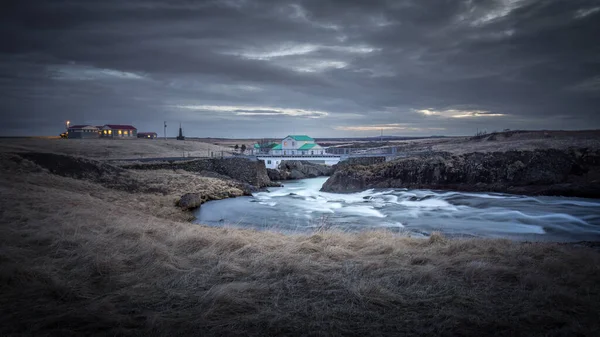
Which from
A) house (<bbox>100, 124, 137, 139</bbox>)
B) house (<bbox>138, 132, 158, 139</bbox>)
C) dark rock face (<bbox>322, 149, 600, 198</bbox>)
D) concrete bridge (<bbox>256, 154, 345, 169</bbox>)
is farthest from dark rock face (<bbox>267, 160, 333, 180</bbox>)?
house (<bbox>138, 132, 158, 139</bbox>)

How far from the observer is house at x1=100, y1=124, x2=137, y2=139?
338 ft

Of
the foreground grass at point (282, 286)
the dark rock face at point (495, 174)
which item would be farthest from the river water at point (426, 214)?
the foreground grass at point (282, 286)

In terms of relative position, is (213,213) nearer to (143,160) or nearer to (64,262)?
(64,262)

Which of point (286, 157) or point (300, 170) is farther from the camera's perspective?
point (300, 170)

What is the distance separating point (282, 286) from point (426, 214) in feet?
64.0

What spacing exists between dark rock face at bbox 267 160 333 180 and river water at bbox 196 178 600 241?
2193 cm

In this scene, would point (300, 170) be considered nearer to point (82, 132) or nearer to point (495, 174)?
point (495, 174)

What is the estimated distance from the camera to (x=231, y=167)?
44406mm

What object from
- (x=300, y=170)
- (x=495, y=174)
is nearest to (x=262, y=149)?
(x=300, y=170)

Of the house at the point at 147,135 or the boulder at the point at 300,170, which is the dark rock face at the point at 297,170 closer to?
the boulder at the point at 300,170

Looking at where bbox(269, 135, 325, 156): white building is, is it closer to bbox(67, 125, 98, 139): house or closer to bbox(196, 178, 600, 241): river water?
bbox(196, 178, 600, 241): river water

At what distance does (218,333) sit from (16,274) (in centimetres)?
414

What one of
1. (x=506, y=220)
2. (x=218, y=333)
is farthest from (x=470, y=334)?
(x=506, y=220)

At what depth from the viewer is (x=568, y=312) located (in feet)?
15.5
